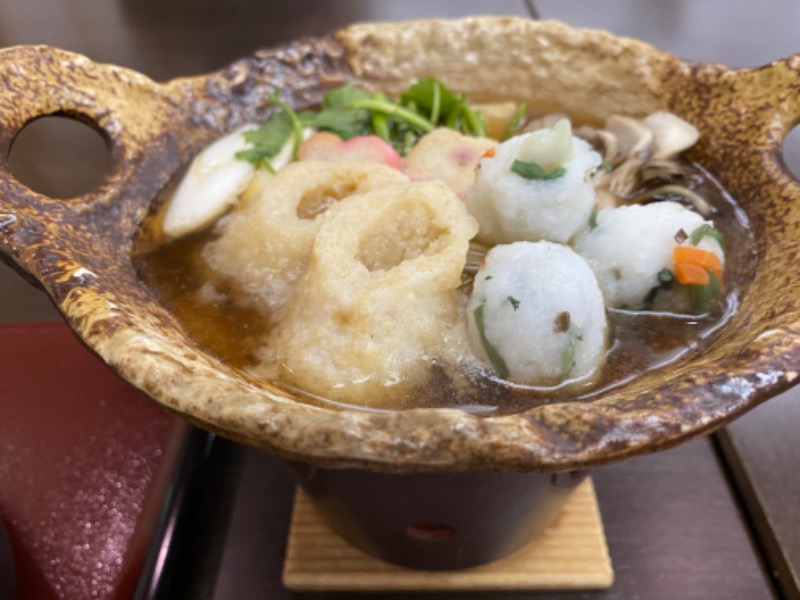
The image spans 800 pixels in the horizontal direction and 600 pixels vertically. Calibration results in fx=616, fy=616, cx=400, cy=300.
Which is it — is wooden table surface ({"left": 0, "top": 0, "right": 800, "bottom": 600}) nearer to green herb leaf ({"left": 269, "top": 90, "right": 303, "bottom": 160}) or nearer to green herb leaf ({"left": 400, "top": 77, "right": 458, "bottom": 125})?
green herb leaf ({"left": 269, "top": 90, "right": 303, "bottom": 160})

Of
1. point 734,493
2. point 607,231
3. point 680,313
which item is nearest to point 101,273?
point 607,231

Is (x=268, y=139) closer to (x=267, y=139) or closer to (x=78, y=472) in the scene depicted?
(x=267, y=139)

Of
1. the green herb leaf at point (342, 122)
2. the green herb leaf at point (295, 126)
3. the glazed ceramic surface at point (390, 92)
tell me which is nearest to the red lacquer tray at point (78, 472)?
the glazed ceramic surface at point (390, 92)

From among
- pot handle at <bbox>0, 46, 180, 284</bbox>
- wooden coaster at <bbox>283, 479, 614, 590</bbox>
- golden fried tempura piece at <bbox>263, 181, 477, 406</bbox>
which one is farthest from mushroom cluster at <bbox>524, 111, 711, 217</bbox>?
pot handle at <bbox>0, 46, 180, 284</bbox>

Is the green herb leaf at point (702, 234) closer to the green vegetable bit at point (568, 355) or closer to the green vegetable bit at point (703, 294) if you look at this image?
the green vegetable bit at point (703, 294)

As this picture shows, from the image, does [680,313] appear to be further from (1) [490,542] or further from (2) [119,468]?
(2) [119,468]

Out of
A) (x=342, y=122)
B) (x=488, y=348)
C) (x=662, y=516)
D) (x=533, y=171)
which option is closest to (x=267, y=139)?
(x=342, y=122)

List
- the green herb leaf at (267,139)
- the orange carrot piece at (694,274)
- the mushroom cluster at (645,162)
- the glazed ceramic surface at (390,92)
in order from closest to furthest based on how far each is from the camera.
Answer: the glazed ceramic surface at (390,92) < the orange carrot piece at (694,274) < the mushroom cluster at (645,162) < the green herb leaf at (267,139)
